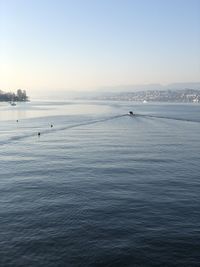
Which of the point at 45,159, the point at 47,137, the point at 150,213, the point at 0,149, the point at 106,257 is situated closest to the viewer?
the point at 106,257

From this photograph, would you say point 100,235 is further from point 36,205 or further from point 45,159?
point 45,159

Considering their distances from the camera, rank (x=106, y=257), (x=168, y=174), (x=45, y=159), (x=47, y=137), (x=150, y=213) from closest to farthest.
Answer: (x=106, y=257), (x=150, y=213), (x=168, y=174), (x=45, y=159), (x=47, y=137)

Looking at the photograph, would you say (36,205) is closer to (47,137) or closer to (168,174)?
(168,174)

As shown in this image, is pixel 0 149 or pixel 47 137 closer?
pixel 0 149

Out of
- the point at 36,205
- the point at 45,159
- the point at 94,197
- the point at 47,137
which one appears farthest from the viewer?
the point at 47,137

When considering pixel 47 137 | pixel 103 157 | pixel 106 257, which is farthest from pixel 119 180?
pixel 47 137

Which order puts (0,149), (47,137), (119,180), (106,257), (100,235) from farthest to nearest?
(47,137)
(0,149)
(119,180)
(100,235)
(106,257)

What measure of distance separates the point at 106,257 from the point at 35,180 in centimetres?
2871

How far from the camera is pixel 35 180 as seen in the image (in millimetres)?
57656

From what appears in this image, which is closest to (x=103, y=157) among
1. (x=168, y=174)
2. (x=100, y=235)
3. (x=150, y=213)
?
(x=168, y=174)

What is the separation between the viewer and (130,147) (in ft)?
304

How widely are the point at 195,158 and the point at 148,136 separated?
1571 inches

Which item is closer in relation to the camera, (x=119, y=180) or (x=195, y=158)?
(x=119, y=180)

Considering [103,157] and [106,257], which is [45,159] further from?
[106,257]
